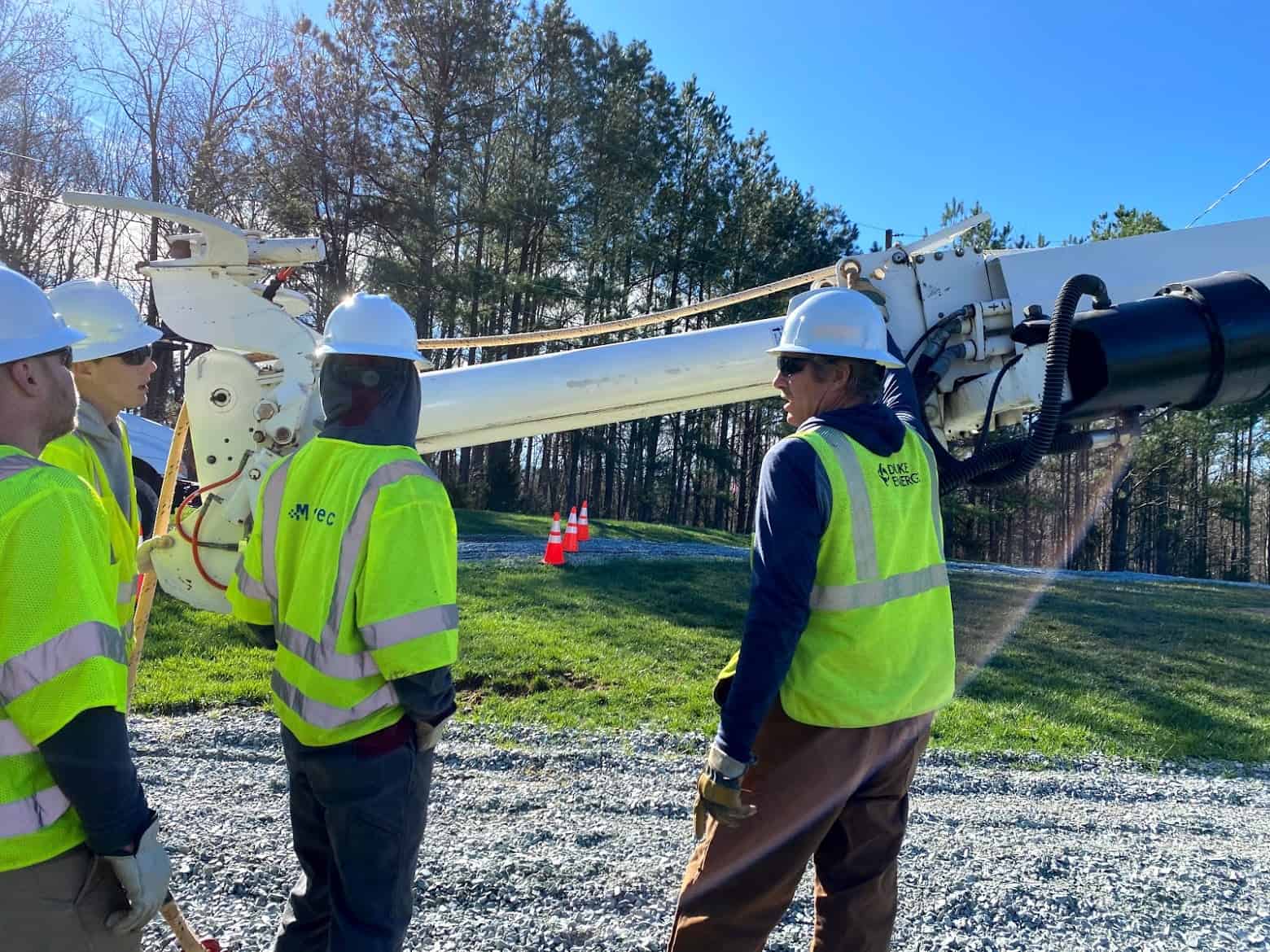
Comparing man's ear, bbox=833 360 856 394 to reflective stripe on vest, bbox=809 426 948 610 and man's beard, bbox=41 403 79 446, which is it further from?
man's beard, bbox=41 403 79 446

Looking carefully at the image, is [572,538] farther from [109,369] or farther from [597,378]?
[109,369]

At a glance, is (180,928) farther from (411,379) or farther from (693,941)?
(411,379)

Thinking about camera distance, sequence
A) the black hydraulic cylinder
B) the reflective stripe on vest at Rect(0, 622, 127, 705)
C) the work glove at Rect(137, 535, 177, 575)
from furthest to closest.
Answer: the work glove at Rect(137, 535, 177, 575)
the black hydraulic cylinder
the reflective stripe on vest at Rect(0, 622, 127, 705)

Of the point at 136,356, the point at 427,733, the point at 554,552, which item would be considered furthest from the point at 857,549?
the point at 554,552

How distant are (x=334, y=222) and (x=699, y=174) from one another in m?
12.2

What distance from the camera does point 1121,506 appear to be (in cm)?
3753

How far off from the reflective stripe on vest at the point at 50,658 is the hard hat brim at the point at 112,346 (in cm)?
159

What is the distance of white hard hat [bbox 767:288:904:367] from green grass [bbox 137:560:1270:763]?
3.88m

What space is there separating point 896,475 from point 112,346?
2509 millimetres

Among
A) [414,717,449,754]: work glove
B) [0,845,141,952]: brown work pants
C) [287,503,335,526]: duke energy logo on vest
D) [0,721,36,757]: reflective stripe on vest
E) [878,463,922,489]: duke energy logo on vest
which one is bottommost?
[0,845,141,952]: brown work pants

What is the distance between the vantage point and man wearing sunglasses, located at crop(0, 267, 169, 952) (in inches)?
62.3

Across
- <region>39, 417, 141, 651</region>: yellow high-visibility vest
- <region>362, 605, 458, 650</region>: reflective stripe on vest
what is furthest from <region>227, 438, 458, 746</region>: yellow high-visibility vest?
<region>39, 417, 141, 651</region>: yellow high-visibility vest

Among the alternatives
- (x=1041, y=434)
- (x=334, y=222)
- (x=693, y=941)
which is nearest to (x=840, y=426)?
(x=1041, y=434)

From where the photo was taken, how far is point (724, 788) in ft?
7.54
